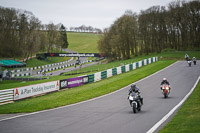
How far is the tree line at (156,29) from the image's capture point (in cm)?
8031

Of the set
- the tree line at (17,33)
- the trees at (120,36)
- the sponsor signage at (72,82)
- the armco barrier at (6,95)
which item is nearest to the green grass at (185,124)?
the armco barrier at (6,95)

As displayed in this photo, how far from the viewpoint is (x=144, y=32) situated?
282 feet

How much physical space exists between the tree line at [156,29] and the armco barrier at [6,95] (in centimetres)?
5717

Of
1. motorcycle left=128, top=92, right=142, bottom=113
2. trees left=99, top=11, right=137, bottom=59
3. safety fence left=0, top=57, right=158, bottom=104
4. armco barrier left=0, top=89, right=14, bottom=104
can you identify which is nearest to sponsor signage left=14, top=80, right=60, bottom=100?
safety fence left=0, top=57, right=158, bottom=104

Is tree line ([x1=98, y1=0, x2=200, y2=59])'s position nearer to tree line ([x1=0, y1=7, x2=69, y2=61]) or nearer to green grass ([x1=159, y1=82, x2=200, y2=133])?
tree line ([x1=0, y1=7, x2=69, y2=61])

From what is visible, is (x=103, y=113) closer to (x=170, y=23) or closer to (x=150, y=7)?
(x=170, y=23)

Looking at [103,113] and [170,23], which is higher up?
[170,23]

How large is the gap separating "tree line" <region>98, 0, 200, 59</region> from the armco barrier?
57.2 meters

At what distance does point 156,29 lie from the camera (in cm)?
8688

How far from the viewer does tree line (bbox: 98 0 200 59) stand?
80312 mm

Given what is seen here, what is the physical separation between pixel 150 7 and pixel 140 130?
84119 millimetres

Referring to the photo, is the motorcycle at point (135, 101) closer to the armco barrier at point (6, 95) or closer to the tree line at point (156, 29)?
the armco barrier at point (6, 95)

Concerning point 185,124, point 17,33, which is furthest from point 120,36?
point 185,124

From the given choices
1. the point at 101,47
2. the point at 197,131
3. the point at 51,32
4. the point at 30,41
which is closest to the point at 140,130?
the point at 197,131
